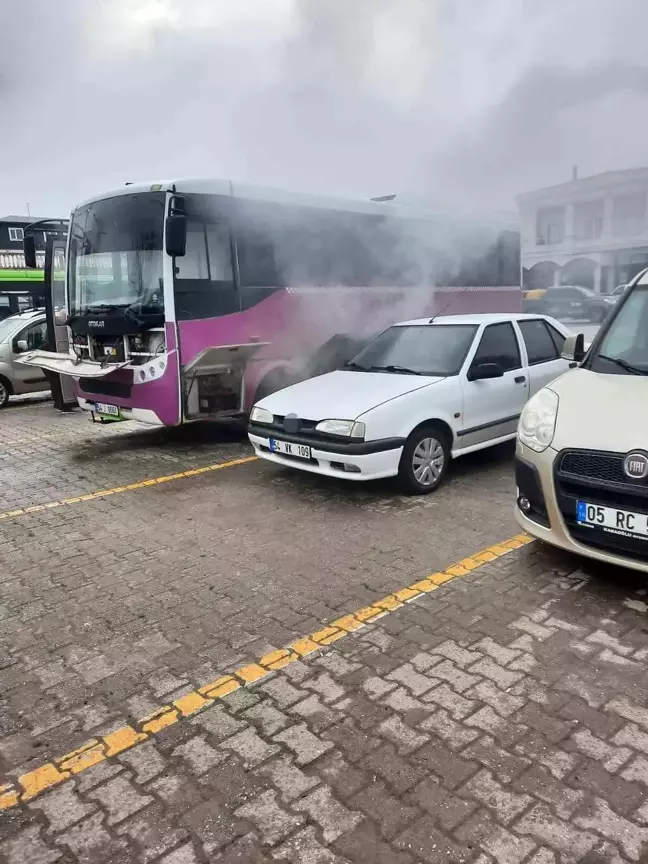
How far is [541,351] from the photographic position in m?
6.54

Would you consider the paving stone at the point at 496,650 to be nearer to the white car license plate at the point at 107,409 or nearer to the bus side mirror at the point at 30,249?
the white car license plate at the point at 107,409

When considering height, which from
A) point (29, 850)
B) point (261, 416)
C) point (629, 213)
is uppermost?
point (629, 213)

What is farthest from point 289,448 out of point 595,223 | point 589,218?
point 595,223

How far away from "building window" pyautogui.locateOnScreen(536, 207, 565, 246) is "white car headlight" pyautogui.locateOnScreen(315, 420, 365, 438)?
602cm

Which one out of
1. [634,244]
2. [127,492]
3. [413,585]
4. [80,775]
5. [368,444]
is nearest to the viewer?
[80,775]

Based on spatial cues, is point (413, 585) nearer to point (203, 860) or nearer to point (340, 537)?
point (340, 537)

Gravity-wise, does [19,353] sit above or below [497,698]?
above

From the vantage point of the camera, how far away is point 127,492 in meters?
5.93

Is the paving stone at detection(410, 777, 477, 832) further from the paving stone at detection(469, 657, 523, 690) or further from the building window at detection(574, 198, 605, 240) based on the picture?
the building window at detection(574, 198, 605, 240)

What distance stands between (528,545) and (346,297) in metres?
5.14

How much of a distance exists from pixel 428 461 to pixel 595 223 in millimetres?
5682

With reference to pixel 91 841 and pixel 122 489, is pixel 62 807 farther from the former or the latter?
pixel 122 489

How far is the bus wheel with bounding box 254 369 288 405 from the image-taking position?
25.1ft

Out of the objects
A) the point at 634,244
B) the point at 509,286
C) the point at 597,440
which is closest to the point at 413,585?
the point at 597,440
